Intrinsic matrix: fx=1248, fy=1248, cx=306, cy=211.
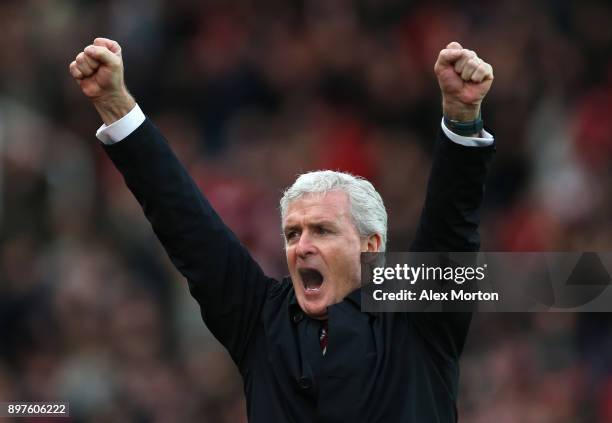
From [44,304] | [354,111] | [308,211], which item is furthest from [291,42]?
[308,211]

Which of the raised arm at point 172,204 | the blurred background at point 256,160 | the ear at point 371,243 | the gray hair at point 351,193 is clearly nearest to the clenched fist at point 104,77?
the raised arm at point 172,204

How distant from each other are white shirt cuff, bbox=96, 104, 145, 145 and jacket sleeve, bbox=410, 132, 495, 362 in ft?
2.72

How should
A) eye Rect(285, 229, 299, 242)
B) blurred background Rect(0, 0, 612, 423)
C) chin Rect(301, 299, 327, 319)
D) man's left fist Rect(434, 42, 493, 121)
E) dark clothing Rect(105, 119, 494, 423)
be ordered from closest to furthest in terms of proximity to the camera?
man's left fist Rect(434, 42, 493, 121) < dark clothing Rect(105, 119, 494, 423) < chin Rect(301, 299, 327, 319) < eye Rect(285, 229, 299, 242) < blurred background Rect(0, 0, 612, 423)

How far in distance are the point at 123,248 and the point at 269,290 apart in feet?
12.1

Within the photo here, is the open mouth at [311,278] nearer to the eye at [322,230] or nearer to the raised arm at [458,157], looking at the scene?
the eye at [322,230]

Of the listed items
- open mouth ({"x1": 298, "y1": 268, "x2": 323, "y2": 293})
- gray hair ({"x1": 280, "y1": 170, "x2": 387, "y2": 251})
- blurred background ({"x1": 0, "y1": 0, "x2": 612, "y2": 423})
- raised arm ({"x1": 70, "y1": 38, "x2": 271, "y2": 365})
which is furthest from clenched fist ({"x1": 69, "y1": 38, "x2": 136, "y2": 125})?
blurred background ({"x1": 0, "y1": 0, "x2": 612, "y2": 423})

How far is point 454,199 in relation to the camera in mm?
3309

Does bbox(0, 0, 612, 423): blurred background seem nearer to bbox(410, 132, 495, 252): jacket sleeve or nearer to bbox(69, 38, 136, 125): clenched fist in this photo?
bbox(410, 132, 495, 252): jacket sleeve

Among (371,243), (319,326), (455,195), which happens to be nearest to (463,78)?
(455,195)

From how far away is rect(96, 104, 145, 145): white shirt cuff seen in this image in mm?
3428

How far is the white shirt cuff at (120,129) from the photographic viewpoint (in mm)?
3428

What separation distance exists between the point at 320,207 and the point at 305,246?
4.9 inches

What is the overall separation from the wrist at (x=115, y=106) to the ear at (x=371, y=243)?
0.81 m

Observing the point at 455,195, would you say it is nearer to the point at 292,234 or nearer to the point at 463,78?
the point at 463,78
